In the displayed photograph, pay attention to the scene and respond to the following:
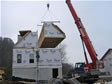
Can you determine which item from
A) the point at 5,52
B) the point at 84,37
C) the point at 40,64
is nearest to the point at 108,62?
the point at 84,37

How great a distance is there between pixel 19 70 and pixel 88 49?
8686 millimetres

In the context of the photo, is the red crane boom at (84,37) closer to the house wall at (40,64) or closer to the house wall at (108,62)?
the house wall at (40,64)

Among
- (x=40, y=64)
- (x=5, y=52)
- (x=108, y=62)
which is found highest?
(x=5, y=52)

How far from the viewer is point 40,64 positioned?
21.4 m

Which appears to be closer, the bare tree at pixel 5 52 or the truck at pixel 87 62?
the truck at pixel 87 62

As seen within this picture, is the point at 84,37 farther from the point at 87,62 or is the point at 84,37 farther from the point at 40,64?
the point at 40,64

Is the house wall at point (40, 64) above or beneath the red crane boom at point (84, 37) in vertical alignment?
beneath

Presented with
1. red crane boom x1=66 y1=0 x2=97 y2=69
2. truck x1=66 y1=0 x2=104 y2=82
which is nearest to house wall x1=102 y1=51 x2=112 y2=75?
truck x1=66 y1=0 x2=104 y2=82

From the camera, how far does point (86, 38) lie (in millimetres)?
21172

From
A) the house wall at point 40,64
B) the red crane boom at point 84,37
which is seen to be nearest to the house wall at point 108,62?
the red crane boom at point 84,37

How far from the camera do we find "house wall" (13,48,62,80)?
20.9m

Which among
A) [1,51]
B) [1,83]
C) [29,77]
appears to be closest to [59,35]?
[29,77]

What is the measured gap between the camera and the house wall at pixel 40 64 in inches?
824

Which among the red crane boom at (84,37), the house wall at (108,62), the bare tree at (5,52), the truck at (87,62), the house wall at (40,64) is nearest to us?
the truck at (87,62)
